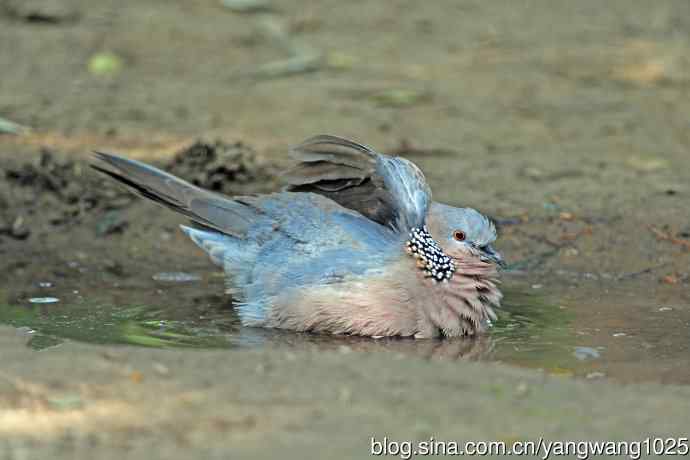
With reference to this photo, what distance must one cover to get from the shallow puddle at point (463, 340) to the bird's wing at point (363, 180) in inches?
28.6

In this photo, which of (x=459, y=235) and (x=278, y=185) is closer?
(x=459, y=235)

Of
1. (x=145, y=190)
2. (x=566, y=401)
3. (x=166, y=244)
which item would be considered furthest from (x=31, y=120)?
(x=566, y=401)

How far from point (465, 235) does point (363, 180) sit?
66 cm

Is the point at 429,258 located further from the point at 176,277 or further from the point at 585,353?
the point at 176,277

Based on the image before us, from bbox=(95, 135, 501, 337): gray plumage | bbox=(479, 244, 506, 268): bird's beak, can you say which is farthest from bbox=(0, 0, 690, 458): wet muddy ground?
bbox=(479, 244, 506, 268): bird's beak

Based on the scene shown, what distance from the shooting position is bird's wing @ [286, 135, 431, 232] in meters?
6.44

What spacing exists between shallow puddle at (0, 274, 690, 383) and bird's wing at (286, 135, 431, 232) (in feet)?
2.39

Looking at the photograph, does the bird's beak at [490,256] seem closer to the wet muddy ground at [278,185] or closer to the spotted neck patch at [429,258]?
the spotted neck patch at [429,258]

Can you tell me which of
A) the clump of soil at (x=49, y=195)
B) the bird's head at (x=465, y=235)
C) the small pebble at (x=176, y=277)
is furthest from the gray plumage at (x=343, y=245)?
the clump of soil at (x=49, y=195)

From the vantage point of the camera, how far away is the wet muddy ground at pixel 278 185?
15.3ft

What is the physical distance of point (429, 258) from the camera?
248 inches

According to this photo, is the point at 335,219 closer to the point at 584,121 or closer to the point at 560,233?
the point at 560,233

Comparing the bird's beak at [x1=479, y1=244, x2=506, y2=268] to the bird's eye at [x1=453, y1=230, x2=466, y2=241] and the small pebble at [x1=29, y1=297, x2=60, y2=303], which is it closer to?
the bird's eye at [x1=453, y1=230, x2=466, y2=241]

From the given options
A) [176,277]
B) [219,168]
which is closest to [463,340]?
[176,277]
